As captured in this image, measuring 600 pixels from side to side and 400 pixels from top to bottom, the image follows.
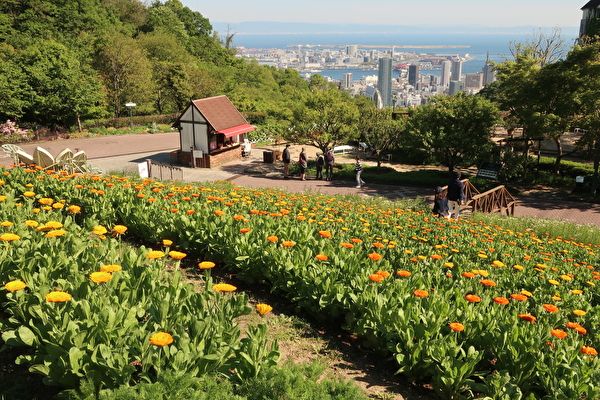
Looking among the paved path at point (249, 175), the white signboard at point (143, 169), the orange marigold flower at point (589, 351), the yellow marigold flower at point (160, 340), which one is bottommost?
the paved path at point (249, 175)

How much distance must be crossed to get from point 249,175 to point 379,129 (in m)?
8.86

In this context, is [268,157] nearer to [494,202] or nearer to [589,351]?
[494,202]

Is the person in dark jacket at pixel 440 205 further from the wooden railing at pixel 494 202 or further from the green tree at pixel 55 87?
the green tree at pixel 55 87

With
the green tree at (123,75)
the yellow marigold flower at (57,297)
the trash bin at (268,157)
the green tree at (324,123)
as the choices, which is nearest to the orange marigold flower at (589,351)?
the yellow marigold flower at (57,297)

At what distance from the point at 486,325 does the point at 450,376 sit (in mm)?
830

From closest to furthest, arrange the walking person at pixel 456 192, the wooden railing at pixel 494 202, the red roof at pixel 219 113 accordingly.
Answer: the walking person at pixel 456 192, the wooden railing at pixel 494 202, the red roof at pixel 219 113

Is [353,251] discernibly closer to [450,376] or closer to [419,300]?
[419,300]

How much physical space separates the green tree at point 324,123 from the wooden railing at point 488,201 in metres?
10.0

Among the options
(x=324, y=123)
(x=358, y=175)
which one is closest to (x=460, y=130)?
(x=358, y=175)

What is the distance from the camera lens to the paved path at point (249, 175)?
21.2 metres

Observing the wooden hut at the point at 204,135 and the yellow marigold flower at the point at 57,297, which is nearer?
the yellow marigold flower at the point at 57,297

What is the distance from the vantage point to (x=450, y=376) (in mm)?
4086

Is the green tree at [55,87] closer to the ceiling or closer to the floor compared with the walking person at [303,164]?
closer to the ceiling

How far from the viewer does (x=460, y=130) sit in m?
24.4
